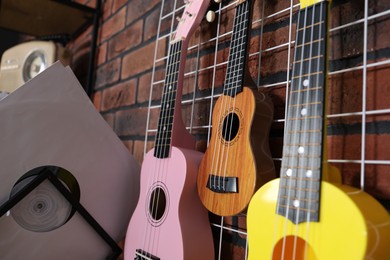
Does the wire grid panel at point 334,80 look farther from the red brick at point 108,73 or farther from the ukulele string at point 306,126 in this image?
the red brick at point 108,73

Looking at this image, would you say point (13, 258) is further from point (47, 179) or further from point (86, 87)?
point (86, 87)

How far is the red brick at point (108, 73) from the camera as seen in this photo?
1270mm

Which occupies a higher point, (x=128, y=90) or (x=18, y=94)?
(x=128, y=90)

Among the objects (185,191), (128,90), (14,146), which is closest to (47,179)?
(14,146)

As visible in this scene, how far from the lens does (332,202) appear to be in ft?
1.29

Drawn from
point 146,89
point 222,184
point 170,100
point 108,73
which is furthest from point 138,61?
point 222,184

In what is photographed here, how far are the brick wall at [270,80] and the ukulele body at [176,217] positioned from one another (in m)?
0.08

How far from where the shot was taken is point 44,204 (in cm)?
71

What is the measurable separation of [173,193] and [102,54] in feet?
3.10

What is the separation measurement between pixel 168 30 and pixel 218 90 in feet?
1.12

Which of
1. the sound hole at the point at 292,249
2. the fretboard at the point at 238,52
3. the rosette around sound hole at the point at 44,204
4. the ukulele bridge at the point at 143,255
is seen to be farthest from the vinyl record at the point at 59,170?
the sound hole at the point at 292,249

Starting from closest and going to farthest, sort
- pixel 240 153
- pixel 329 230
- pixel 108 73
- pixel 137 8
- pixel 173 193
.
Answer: pixel 329 230 < pixel 240 153 < pixel 173 193 < pixel 137 8 < pixel 108 73

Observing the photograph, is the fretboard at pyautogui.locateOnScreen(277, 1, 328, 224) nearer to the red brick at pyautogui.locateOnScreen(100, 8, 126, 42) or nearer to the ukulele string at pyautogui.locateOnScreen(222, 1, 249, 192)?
the ukulele string at pyautogui.locateOnScreen(222, 1, 249, 192)

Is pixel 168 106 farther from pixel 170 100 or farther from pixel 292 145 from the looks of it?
pixel 292 145
